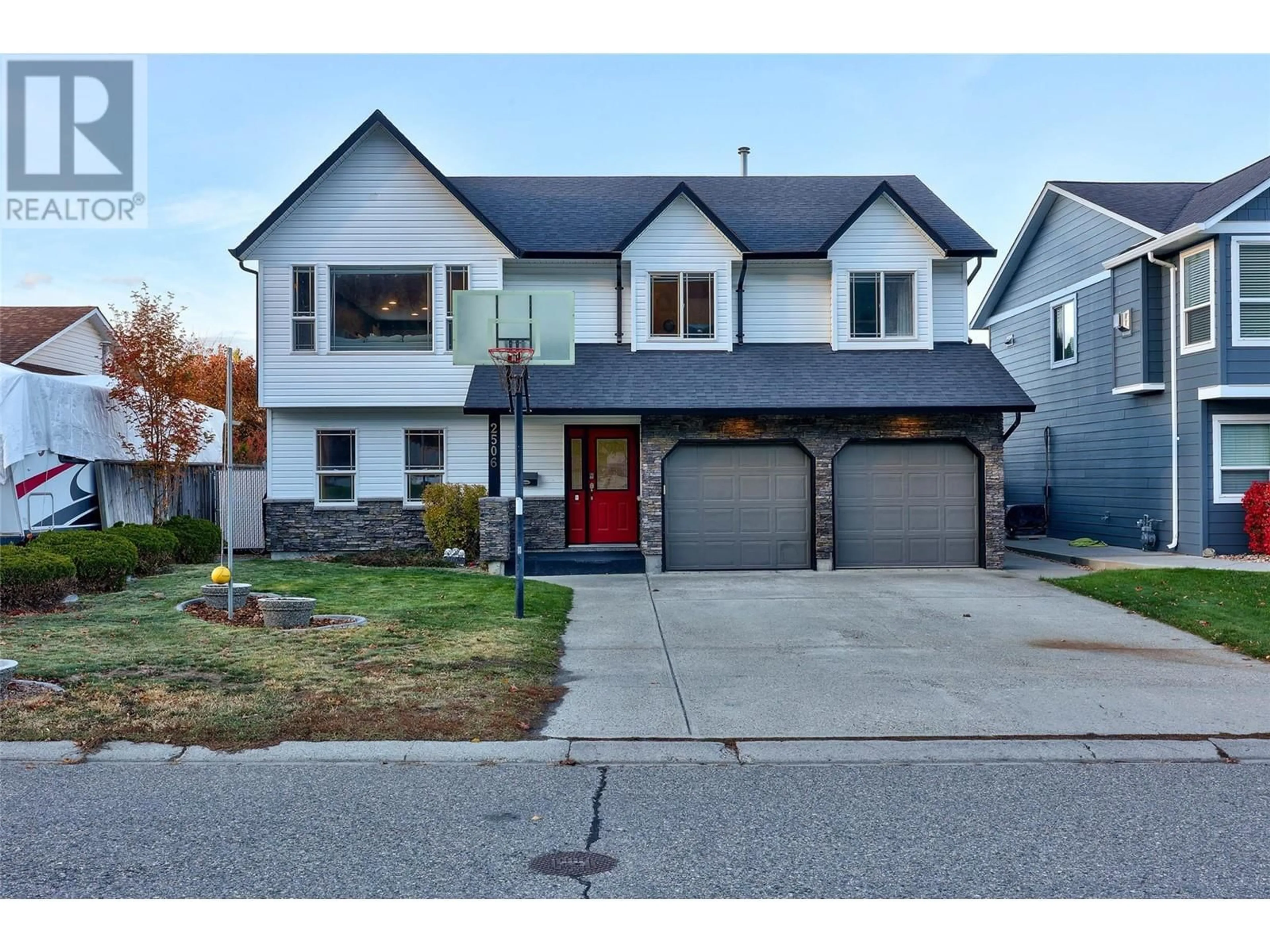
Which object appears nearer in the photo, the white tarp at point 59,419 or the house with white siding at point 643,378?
the white tarp at point 59,419

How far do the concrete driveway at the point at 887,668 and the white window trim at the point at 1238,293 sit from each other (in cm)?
598

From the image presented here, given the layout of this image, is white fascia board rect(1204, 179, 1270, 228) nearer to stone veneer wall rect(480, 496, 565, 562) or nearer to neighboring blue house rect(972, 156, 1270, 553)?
neighboring blue house rect(972, 156, 1270, 553)

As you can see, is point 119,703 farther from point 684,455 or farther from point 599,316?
point 599,316

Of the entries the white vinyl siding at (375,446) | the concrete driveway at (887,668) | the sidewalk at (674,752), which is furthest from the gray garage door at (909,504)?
the sidewalk at (674,752)

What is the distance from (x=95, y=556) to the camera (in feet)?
42.6

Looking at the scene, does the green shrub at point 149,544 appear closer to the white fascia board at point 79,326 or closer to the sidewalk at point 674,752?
the white fascia board at point 79,326

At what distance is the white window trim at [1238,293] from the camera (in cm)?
1642

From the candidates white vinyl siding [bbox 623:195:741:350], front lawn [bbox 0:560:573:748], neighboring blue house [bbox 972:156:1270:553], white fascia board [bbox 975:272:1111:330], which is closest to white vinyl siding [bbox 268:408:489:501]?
white vinyl siding [bbox 623:195:741:350]

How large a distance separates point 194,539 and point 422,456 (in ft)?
14.6

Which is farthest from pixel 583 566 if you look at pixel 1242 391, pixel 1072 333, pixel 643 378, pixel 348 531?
pixel 1072 333

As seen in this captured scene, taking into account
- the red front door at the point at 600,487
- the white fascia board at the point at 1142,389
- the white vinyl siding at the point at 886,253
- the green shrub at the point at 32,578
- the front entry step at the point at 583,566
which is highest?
the white vinyl siding at the point at 886,253

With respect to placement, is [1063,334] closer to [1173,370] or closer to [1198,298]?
[1173,370]

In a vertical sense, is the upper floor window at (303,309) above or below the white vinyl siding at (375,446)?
above

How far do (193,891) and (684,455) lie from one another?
43.2 ft
